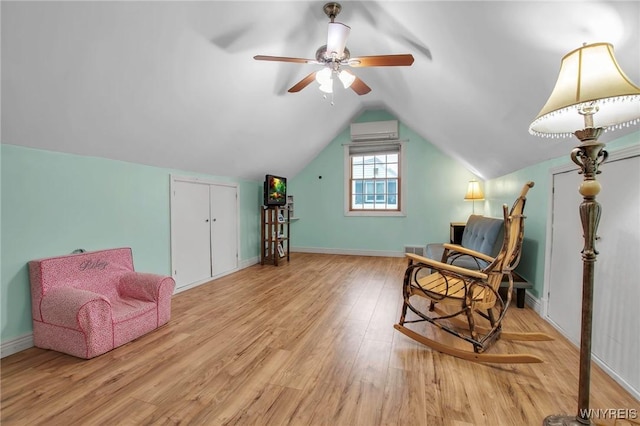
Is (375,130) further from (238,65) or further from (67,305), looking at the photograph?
(67,305)

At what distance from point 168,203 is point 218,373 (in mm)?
2221

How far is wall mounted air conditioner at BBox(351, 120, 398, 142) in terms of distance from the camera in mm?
5203

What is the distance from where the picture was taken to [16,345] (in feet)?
6.38

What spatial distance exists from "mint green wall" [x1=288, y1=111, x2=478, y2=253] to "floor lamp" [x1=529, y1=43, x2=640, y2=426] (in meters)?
4.10

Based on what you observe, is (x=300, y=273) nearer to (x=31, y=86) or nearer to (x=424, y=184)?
(x=424, y=184)

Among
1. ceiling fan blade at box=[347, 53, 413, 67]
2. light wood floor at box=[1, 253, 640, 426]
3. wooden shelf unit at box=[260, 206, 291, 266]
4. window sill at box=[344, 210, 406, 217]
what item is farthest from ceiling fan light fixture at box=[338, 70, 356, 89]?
window sill at box=[344, 210, 406, 217]

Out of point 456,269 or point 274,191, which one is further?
point 274,191

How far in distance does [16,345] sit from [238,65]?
2816mm

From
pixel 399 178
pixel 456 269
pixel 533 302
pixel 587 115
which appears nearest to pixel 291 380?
pixel 456 269

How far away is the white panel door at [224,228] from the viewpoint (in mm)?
3955

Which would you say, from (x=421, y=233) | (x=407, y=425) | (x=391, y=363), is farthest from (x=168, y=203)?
(x=421, y=233)

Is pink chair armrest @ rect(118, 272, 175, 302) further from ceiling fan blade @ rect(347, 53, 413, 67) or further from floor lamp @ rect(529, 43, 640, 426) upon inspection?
floor lamp @ rect(529, 43, 640, 426)

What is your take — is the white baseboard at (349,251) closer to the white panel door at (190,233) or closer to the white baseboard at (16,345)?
the white panel door at (190,233)

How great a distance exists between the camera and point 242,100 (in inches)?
117
